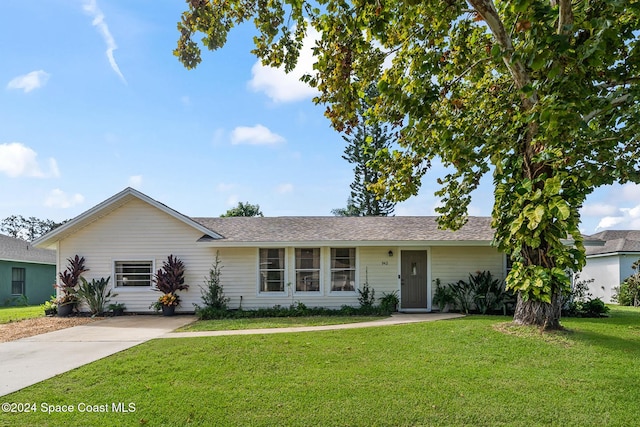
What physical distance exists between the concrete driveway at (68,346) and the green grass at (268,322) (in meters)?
0.75

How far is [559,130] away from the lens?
5551 millimetres

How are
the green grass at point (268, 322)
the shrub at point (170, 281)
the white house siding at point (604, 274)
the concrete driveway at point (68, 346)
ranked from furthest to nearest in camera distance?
the white house siding at point (604, 274) < the shrub at point (170, 281) < the green grass at point (268, 322) < the concrete driveway at point (68, 346)

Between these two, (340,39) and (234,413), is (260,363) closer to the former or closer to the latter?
(234,413)

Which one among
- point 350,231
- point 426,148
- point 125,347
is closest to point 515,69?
point 426,148

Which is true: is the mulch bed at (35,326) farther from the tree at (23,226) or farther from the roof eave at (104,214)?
the tree at (23,226)

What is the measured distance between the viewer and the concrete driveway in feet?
19.9

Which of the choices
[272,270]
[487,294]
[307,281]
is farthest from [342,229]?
[487,294]

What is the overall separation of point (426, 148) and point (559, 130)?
9.38 ft

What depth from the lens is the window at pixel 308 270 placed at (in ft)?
44.0

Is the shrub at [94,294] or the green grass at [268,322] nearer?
the green grass at [268,322]

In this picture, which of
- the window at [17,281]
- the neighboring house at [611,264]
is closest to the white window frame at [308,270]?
the neighboring house at [611,264]

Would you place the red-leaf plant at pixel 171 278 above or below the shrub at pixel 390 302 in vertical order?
above

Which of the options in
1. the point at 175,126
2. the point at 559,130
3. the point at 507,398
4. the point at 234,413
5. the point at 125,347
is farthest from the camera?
the point at 175,126

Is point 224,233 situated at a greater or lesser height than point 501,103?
lesser
